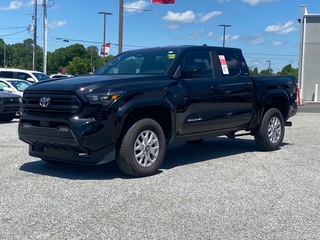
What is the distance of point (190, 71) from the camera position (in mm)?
Answer: 7699

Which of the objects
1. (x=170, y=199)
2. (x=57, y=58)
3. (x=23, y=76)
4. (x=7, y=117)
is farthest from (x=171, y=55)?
(x=57, y=58)

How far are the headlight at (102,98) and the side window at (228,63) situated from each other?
8.70 feet

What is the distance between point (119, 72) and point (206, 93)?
151 cm

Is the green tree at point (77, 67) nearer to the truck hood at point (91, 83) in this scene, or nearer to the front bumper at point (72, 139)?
the truck hood at point (91, 83)

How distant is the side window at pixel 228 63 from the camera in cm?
873

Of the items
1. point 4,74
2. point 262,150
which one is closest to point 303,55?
point 4,74

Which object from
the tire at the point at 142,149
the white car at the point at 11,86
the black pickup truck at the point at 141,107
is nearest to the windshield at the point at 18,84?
the white car at the point at 11,86

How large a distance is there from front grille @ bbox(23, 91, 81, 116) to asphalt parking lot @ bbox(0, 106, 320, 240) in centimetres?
97

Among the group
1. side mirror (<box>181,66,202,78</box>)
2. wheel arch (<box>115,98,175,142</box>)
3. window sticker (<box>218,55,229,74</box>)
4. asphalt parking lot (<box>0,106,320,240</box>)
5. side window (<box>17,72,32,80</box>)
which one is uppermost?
window sticker (<box>218,55,229,74</box>)

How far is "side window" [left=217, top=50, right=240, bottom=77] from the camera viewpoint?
8733 mm

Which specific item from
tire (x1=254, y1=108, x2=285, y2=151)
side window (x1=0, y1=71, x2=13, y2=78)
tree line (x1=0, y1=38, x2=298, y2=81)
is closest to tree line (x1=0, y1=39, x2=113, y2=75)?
tree line (x1=0, y1=38, x2=298, y2=81)

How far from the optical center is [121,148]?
22.6 ft

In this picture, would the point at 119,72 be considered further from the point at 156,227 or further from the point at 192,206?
the point at 156,227

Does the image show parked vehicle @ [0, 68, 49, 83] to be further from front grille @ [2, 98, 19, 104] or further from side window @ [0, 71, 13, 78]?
front grille @ [2, 98, 19, 104]
